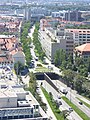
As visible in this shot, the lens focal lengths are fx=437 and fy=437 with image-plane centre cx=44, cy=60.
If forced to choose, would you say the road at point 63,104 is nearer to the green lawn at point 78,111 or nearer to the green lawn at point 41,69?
the green lawn at point 78,111

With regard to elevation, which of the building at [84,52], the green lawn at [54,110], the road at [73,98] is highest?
the building at [84,52]

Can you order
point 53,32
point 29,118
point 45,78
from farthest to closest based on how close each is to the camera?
point 53,32 < point 45,78 < point 29,118

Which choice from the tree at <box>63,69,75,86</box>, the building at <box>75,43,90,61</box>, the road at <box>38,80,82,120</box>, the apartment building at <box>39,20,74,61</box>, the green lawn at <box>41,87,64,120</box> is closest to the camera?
the green lawn at <box>41,87,64,120</box>

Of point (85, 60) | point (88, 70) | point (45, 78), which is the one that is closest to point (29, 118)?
point (45, 78)

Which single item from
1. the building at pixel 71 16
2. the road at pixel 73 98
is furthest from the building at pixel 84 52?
the building at pixel 71 16

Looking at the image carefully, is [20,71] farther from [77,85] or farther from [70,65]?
[77,85]

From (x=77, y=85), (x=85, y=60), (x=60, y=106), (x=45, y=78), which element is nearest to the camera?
(x=60, y=106)

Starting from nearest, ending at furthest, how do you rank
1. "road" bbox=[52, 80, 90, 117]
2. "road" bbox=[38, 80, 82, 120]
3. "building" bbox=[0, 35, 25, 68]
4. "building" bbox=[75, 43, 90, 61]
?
1. "road" bbox=[38, 80, 82, 120]
2. "road" bbox=[52, 80, 90, 117]
3. "building" bbox=[0, 35, 25, 68]
4. "building" bbox=[75, 43, 90, 61]

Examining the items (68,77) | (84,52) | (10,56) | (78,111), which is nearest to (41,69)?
(10,56)

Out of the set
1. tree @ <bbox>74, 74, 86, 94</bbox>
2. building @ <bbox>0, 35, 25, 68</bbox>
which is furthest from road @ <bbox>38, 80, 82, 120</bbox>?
building @ <bbox>0, 35, 25, 68</bbox>

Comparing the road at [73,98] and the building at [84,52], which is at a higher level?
the building at [84,52]

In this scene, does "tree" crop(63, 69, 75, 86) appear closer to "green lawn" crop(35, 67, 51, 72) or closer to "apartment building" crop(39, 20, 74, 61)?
"green lawn" crop(35, 67, 51, 72)
